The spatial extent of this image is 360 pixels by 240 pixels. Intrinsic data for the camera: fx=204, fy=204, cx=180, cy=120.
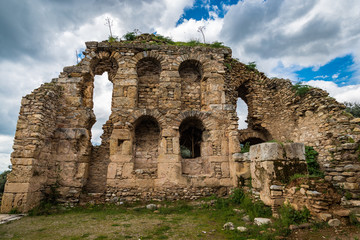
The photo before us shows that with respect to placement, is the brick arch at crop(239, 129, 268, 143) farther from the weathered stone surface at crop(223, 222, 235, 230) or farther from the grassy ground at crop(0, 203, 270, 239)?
the weathered stone surface at crop(223, 222, 235, 230)

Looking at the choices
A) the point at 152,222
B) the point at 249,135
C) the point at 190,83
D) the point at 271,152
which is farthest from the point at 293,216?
the point at 190,83

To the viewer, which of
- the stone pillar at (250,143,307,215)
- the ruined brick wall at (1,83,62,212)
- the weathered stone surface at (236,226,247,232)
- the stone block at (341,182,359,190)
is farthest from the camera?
the ruined brick wall at (1,83,62,212)

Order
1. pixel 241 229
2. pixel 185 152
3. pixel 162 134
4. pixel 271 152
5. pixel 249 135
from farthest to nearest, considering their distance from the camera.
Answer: pixel 249 135, pixel 185 152, pixel 162 134, pixel 271 152, pixel 241 229

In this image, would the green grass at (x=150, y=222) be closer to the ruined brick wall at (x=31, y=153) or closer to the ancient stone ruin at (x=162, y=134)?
the ancient stone ruin at (x=162, y=134)

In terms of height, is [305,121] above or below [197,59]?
below

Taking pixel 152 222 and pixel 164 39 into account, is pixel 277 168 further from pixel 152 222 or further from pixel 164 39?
pixel 164 39

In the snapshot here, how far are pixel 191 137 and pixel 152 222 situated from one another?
4.84 metres

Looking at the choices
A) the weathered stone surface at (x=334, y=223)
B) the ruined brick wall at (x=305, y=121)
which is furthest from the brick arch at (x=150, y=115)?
the weathered stone surface at (x=334, y=223)

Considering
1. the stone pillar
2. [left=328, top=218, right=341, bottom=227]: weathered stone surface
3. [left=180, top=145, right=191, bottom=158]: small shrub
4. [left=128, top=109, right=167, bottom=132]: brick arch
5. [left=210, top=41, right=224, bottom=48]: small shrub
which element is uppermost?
[left=210, top=41, right=224, bottom=48]: small shrub

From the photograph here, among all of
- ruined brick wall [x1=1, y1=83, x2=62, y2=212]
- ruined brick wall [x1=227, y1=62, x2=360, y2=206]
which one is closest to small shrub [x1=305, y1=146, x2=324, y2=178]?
ruined brick wall [x1=227, y1=62, x2=360, y2=206]

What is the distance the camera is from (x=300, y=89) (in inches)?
374

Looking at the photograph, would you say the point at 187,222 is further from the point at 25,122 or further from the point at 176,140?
the point at 25,122

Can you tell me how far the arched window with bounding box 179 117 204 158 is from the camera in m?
9.52

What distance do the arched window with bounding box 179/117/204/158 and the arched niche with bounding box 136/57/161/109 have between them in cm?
177
